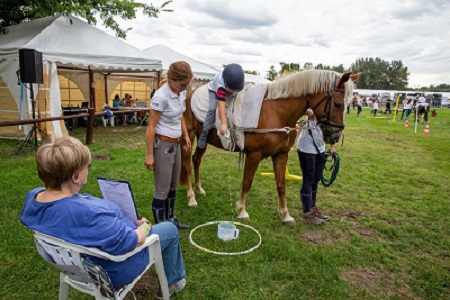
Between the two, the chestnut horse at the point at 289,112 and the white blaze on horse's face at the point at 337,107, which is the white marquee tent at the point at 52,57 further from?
the white blaze on horse's face at the point at 337,107

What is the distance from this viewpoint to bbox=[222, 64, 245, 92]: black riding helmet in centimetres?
348

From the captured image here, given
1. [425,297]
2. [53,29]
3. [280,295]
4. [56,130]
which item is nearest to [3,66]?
[53,29]

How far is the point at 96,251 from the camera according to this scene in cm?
150

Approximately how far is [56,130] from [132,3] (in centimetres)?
652

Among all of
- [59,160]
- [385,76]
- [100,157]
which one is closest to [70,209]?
[59,160]

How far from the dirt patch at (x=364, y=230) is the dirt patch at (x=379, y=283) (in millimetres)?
844

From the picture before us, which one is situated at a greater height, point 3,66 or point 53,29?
point 53,29

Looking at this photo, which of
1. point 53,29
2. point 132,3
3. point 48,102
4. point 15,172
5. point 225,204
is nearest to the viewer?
point 225,204

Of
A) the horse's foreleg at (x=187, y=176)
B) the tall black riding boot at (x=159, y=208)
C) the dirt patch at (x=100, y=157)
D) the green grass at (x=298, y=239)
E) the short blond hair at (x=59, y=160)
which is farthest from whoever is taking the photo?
the dirt patch at (x=100, y=157)

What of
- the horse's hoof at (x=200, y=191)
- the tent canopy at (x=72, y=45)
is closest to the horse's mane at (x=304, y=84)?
the horse's hoof at (x=200, y=191)

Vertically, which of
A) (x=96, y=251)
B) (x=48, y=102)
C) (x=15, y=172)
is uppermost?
(x=48, y=102)

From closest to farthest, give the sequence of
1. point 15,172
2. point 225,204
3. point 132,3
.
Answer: point 225,204 → point 15,172 → point 132,3

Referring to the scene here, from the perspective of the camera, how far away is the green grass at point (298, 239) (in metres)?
2.58

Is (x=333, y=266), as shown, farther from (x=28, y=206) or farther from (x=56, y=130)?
(x=56, y=130)
